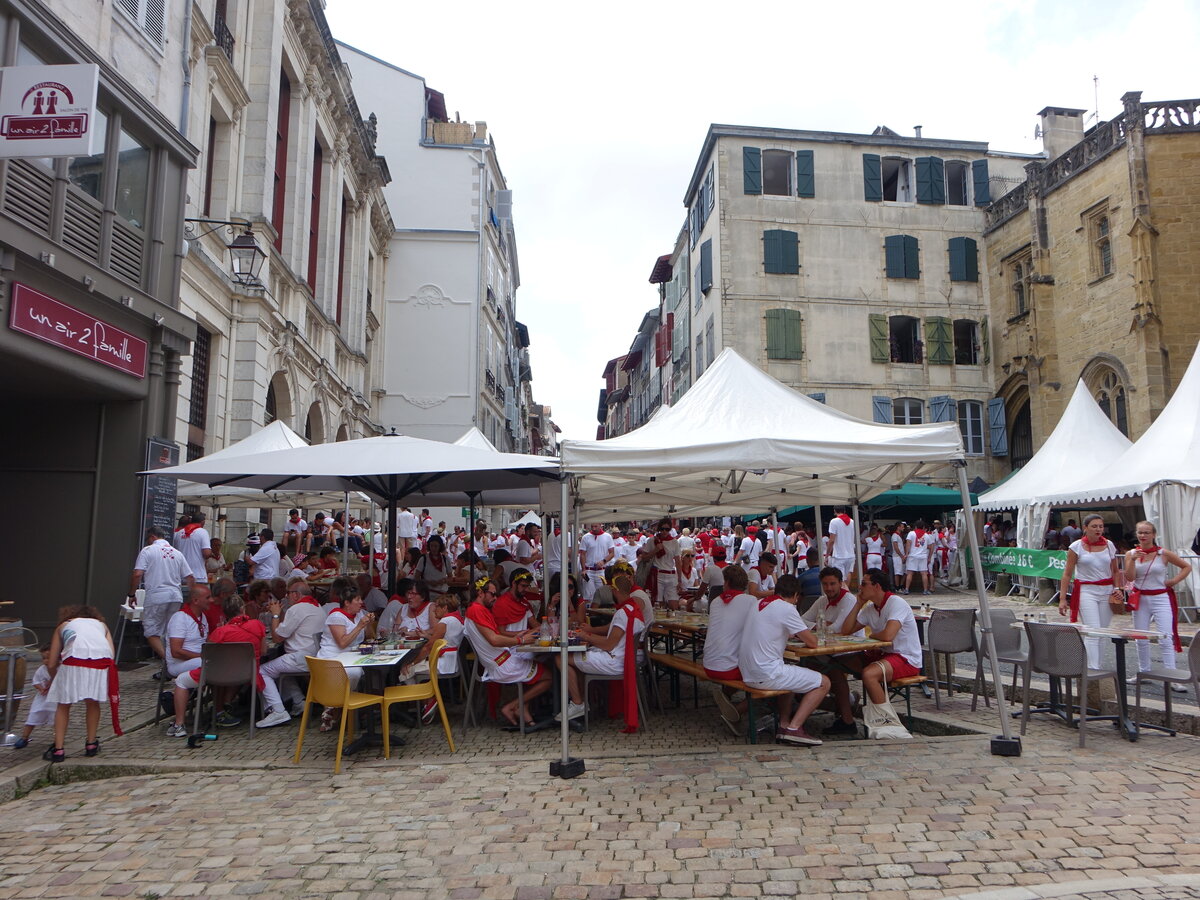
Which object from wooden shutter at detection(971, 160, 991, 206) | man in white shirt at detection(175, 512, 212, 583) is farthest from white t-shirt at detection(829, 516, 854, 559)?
wooden shutter at detection(971, 160, 991, 206)

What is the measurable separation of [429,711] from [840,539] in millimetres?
12318

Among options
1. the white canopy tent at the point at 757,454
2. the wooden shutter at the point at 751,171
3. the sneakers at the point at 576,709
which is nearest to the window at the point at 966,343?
the wooden shutter at the point at 751,171

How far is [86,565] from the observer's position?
34.8ft

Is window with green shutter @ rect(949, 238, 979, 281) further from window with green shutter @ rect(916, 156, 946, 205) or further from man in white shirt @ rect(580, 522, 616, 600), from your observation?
man in white shirt @ rect(580, 522, 616, 600)

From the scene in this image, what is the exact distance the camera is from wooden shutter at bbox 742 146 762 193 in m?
30.0

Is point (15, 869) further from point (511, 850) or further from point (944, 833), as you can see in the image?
point (944, 833)

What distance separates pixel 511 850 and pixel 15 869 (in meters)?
2.63

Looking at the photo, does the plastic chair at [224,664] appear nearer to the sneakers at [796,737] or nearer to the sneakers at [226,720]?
the sneakers at [226,720]

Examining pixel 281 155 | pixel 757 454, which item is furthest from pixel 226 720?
pixel 281 155

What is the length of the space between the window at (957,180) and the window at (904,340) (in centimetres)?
479

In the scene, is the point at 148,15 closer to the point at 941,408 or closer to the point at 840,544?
→ the point at 840,544

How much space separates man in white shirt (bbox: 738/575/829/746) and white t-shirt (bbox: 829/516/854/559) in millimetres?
11795

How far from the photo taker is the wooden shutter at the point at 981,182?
30.4m

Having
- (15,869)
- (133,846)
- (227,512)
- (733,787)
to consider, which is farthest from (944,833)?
(227,512)
